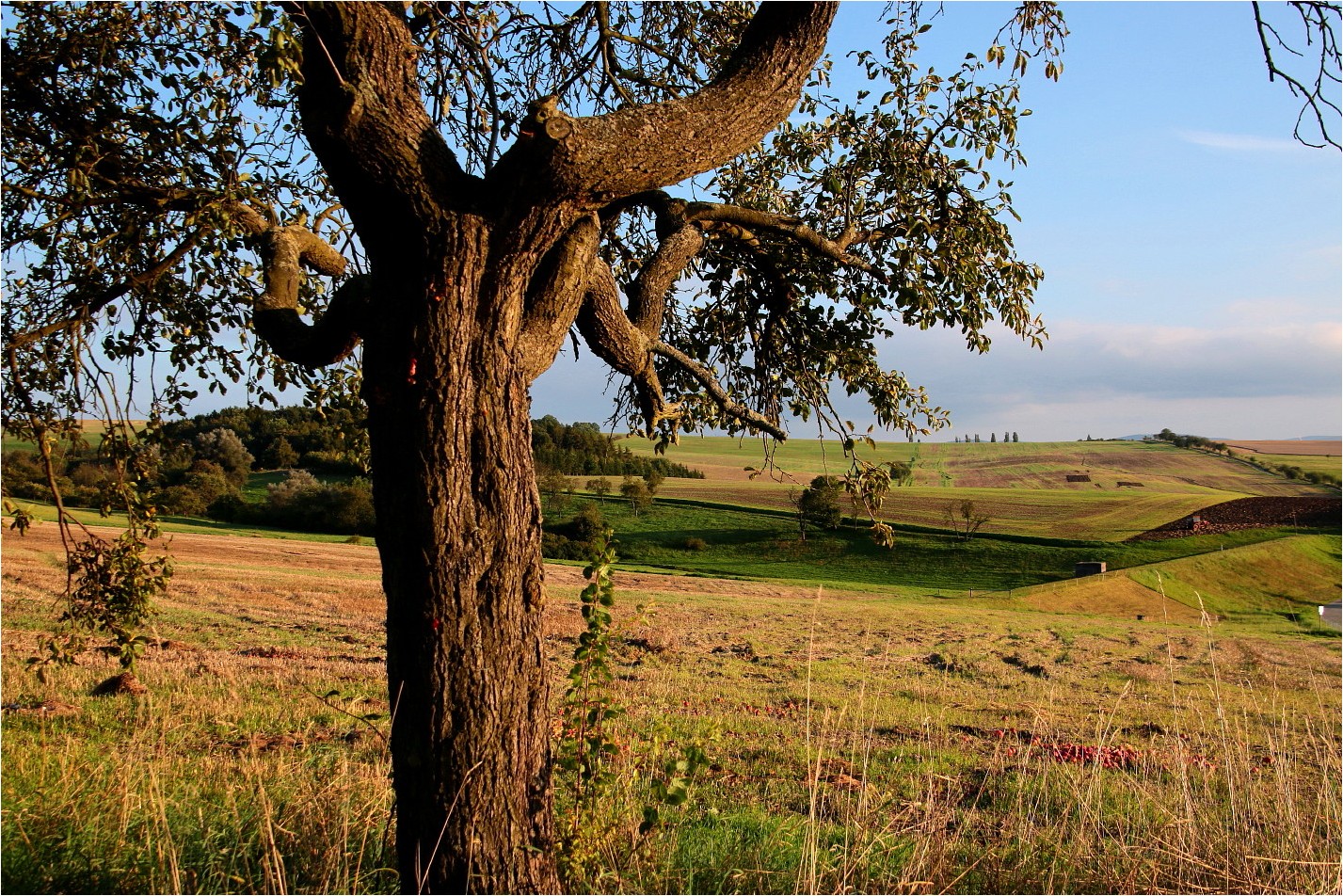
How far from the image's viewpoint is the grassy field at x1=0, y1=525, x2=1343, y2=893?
4602 mm

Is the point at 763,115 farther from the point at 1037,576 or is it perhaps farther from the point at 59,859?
the point at 1037,576

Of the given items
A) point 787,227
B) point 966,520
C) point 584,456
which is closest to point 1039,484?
point 966,520

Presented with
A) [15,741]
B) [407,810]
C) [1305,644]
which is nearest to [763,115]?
[407,810]

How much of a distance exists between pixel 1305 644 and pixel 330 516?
5873 cm

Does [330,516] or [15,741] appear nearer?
[15,741]

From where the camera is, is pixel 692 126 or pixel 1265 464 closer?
pixel 692 126

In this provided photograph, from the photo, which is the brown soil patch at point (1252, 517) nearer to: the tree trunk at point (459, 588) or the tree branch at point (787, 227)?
the tree branch at point (787, 227)

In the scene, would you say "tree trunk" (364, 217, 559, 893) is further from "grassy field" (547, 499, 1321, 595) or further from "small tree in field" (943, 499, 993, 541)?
"small tree in field" (943, 499, 993, 541)

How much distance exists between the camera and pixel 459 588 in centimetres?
393

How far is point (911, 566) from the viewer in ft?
211

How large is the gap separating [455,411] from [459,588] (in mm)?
805

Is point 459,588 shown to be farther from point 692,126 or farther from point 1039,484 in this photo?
point 1039,484

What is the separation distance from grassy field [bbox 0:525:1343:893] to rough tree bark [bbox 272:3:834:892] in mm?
380

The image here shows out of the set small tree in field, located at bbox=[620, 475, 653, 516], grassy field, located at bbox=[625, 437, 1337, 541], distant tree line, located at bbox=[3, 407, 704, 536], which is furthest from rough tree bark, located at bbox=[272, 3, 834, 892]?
small tree in field, located at bbox=[620, 475, 653, 516]
